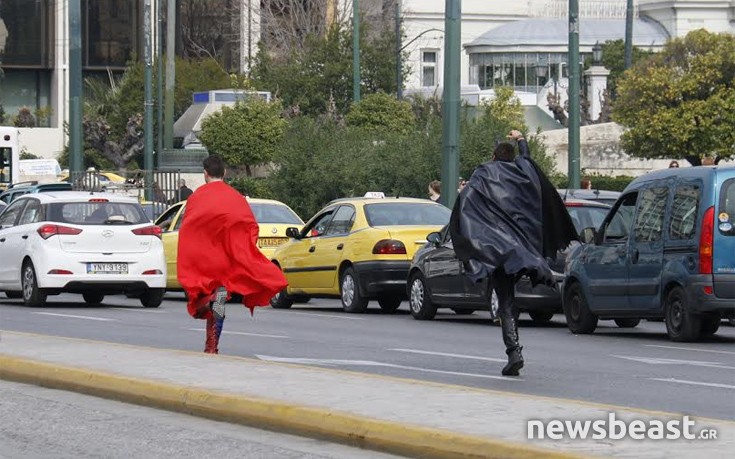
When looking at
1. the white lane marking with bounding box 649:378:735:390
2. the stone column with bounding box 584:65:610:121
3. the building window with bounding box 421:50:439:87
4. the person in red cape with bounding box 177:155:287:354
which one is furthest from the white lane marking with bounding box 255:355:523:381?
the building window with bounding box 421:50:439:87

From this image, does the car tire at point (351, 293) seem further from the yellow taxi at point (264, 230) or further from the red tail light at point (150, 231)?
the yellow taxi at point (264, 230)

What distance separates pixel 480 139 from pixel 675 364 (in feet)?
77.6

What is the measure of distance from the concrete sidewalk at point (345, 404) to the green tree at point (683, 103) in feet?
137

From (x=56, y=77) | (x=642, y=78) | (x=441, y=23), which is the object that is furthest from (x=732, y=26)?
(x=642, y=78)

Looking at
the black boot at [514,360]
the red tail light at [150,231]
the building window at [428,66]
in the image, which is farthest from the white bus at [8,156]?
the building window at [428,66]

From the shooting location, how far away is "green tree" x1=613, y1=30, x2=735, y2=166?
178 ft

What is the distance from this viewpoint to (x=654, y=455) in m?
8.63

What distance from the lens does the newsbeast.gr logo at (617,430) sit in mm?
9281

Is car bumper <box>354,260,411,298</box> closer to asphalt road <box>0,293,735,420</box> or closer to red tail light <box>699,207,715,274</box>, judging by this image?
asphalt road <box>0,293,735,420</box>

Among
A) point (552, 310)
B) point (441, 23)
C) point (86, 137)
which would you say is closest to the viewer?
point (552, 310)

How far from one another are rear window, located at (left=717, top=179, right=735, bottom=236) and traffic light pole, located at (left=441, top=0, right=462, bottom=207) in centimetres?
1177

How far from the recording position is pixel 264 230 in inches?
1092

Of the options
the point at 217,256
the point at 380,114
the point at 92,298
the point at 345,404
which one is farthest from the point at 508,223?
the point at 380,114

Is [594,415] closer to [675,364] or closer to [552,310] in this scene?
[675,364]
